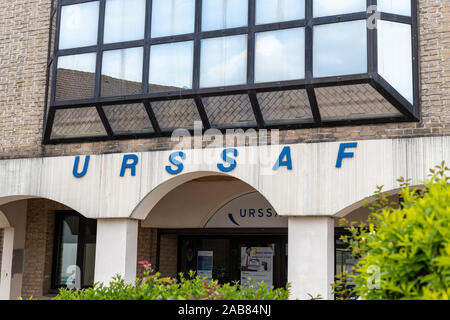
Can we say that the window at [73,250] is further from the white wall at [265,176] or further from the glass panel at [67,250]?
the white wall at [265,176]

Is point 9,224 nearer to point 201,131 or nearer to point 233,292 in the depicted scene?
point 201,131

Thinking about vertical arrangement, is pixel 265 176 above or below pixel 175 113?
below

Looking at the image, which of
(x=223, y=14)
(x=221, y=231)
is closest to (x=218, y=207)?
(x=221, y=231)

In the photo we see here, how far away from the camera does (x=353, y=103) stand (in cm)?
873

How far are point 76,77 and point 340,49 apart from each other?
4930 millimetres

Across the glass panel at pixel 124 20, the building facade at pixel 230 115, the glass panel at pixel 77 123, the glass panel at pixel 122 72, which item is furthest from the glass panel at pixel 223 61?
the glass panel at pixel 77 123

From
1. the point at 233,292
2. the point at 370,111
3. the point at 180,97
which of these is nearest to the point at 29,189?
the point at 180,97

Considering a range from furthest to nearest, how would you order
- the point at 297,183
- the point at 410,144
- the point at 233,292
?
the point at 297,183 → the point at 410,144 → the point at 233,292

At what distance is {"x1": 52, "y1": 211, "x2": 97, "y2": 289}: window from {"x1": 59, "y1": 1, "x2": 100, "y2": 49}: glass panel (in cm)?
488

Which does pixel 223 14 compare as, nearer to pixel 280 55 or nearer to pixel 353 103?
pixel 280 55

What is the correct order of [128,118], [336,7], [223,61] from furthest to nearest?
[128,118]
[223,61]
[336,7]

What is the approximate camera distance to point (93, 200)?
1064 cm

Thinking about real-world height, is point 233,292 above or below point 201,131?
below

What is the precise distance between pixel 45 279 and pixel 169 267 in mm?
2973
